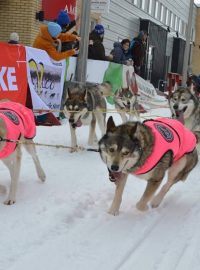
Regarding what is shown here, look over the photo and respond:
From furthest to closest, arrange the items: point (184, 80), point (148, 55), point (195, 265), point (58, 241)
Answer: point (148, 55)
point (184, 80)
point (58, 241)
point (195, 265)

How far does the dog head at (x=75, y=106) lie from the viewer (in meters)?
6.11

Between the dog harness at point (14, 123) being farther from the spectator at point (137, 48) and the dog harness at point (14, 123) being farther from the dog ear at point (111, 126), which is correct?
the spectator at point (137, 48)

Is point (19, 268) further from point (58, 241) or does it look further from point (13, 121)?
point (13, 121)

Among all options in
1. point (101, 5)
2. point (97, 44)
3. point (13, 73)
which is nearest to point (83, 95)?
point (13, 73)

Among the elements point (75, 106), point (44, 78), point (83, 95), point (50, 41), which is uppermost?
point (50, 41)

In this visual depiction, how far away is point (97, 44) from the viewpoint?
980 cm

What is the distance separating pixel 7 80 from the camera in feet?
21.6

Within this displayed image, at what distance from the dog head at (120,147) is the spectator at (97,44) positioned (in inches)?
261

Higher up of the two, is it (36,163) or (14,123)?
(14,123)

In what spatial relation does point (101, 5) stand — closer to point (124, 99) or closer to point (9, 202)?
point (124, 99)

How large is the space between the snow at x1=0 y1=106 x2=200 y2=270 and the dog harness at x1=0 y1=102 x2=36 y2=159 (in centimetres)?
46

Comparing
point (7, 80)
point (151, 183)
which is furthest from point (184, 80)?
point (151, 183)

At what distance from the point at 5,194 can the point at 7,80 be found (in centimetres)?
308

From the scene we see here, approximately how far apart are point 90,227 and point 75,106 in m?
3.03
